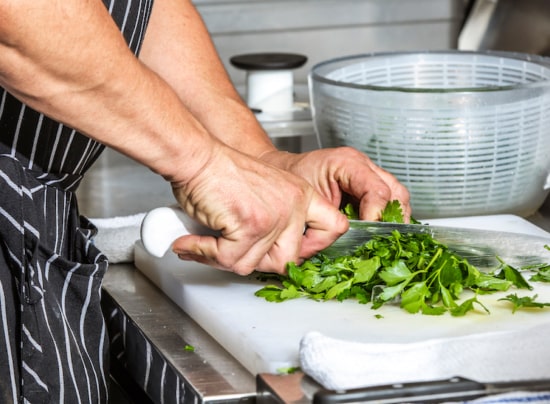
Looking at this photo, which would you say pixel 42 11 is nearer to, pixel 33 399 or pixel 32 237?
pixel 32 237

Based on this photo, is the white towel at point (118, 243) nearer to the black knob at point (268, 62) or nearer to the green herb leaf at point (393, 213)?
the green herb leaf at point (393, 213)

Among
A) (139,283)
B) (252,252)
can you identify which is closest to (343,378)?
(252,252)

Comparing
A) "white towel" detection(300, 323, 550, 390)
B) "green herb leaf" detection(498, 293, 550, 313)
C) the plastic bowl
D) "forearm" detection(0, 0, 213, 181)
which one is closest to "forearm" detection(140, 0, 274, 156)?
the plastic bowl

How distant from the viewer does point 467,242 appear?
48.8 inches

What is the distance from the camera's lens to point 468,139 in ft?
4.83

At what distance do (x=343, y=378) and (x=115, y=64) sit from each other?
0.39m

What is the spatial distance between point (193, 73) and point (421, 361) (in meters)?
0.66

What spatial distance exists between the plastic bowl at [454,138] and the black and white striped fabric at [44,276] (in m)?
0.41

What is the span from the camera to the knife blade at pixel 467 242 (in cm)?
123

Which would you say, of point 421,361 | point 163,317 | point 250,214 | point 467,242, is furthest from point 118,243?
point 421,361

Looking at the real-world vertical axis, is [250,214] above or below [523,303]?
above

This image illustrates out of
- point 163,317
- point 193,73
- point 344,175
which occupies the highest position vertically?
point 193,73

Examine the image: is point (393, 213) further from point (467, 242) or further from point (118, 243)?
point (118, 243)

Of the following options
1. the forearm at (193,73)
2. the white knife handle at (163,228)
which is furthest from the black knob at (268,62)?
the white knife handle at (163,228)
